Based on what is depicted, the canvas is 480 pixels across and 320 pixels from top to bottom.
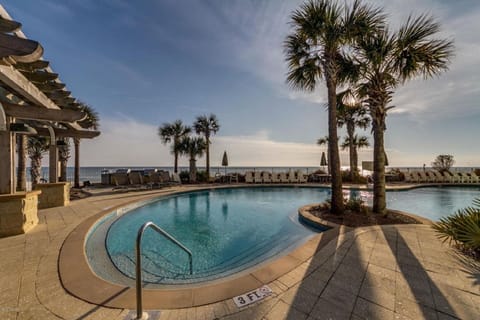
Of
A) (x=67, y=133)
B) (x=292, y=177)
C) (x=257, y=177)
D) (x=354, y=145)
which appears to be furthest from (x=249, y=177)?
(x=67, y=133)

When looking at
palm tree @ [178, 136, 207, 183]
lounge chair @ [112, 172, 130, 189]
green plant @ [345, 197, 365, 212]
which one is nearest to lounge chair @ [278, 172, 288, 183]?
palm tree @ [178, 136, 207, 183]

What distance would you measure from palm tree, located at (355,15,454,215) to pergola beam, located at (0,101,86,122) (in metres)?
7.91

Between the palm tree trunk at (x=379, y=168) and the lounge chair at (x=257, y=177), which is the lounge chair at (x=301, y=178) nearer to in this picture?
the lounge chair at (x=257, y=177)

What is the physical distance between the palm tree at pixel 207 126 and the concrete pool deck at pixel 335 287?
1264cm

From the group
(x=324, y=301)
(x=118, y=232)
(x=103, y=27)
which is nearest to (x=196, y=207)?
(x=118, y=232)

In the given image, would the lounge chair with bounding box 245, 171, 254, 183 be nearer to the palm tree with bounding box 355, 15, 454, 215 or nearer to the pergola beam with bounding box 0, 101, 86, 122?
the palm tree with bounding box 355, 15, 454, 215

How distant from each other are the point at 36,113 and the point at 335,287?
22.1ft

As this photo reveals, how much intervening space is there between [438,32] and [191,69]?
8874 mm

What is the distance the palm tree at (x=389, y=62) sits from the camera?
458 cm

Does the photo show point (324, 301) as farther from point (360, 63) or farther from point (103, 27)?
point (103, 27)

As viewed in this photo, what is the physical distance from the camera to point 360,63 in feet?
17.2

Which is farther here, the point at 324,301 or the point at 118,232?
the point at 118,232

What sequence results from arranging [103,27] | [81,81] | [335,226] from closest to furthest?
1. [335,226]
2. [103,27]
3. [81,81]

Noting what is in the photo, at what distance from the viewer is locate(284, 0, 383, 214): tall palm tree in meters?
4.84
